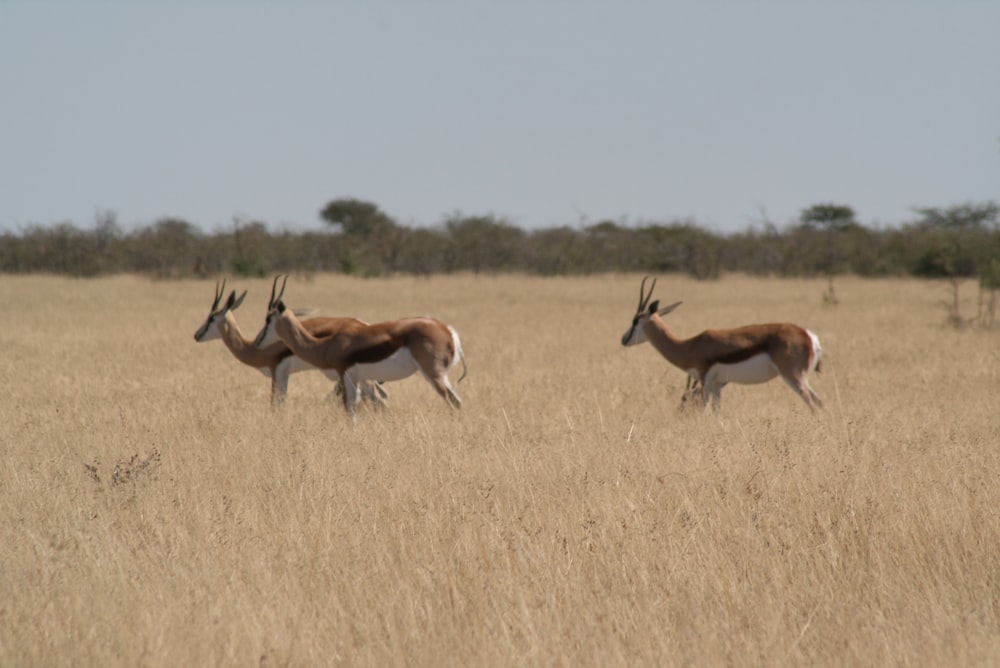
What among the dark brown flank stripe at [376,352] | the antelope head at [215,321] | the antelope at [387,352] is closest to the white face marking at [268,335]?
the antelope at [387,352]

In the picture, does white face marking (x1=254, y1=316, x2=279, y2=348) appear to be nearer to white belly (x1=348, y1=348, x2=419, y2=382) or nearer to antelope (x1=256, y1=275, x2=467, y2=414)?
antelope (x1=256, y1=275, x2=467, y2=414)

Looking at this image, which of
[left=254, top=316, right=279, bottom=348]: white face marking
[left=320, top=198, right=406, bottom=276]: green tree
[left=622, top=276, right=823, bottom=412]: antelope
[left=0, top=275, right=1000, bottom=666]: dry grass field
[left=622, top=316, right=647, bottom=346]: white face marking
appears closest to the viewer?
[left=0, top=275, right=1000, bottom=666]: dry grass field

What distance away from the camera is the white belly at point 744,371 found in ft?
28.8

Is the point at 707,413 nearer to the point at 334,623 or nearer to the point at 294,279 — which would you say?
the point at 334,623

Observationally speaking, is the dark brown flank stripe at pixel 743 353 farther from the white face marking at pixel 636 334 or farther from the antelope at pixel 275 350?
the antelope at pixel 275 350

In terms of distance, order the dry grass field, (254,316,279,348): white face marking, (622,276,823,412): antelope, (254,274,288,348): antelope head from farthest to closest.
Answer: (254,316,279,348): white face marking, (254,274,288,348): antelope head, (622,276,823,412): antelope, the dry grass field

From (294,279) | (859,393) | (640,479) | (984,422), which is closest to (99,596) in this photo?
(640,479)

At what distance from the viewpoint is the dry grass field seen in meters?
3.70

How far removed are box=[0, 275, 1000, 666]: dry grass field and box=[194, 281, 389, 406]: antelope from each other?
261mm

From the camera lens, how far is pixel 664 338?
30.5ft

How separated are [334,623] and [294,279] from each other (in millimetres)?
28359

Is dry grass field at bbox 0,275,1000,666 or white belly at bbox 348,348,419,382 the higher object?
white belly at bbox 348,348,419,382

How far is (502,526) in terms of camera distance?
16.7 feet

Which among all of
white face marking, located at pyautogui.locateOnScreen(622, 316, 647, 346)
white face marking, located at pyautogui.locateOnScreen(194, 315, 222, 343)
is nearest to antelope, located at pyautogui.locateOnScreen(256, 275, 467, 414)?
white face marking, located at pyautogui.locateOnScreen(194, 315, 222, 343)
